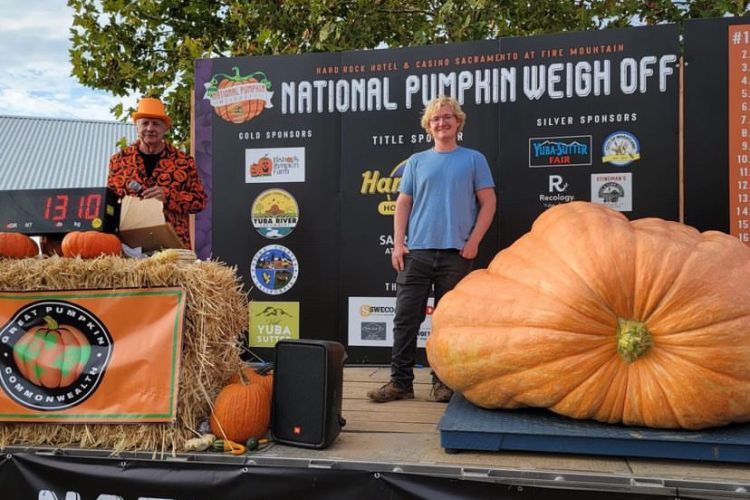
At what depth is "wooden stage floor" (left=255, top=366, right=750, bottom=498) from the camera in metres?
1.81

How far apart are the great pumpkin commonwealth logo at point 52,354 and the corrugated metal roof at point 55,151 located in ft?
52.3

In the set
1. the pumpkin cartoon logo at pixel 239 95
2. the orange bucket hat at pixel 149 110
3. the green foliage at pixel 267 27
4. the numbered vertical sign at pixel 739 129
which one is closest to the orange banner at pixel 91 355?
the orange bucket hat at pixel 149 110

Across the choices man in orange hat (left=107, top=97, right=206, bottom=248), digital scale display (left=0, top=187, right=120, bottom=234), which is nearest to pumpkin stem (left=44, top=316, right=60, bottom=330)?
digital scale display (left=0, top=187, right=120, bottom=234)

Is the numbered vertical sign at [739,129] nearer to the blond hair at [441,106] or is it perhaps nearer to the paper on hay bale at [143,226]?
the blond hair at [441,106]

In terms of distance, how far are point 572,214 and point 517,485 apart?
106cm

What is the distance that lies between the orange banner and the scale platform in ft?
3.39

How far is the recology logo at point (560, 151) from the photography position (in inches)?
158

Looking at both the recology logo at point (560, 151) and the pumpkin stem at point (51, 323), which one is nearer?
the pumpkin stem at point (51, 323)

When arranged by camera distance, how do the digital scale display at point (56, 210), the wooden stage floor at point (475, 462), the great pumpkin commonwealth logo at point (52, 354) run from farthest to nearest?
the digital scale display at point (56, 210) < the great pumpkin commonwealth logo at point (52, 354) < the wooden stage floor at point (475, 462)

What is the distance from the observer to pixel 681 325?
203cm

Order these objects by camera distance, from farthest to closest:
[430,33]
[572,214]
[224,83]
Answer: [430,33]
[224,83]
[572,214]

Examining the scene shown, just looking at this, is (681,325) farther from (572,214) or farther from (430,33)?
(430,33)

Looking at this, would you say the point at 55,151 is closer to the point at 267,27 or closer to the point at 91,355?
the point at 267,27

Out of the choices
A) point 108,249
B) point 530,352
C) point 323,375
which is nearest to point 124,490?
point 323,375
